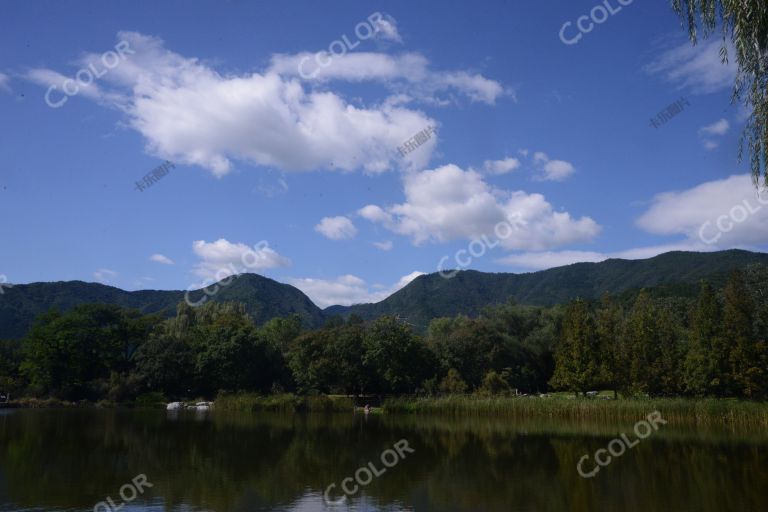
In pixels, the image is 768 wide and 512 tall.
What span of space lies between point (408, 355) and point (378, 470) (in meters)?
35.8

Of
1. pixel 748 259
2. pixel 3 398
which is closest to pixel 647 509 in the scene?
pixel 3 398

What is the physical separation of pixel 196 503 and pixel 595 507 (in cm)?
921

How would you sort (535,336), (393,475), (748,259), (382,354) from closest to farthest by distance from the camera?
(393,475) < (382,354) < (535,336) < (748,259)

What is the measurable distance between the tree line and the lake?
12.4 meters

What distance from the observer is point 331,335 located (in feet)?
190

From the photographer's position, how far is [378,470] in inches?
734

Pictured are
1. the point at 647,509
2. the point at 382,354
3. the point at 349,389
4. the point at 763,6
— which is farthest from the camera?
the point at 349,389

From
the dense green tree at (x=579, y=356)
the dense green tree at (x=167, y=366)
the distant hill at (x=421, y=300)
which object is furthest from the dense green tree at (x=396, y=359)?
the distant hill at (x=421, y=300)

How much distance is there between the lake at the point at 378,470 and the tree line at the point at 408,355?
1236cm

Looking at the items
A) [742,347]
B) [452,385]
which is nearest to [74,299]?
[452,385]

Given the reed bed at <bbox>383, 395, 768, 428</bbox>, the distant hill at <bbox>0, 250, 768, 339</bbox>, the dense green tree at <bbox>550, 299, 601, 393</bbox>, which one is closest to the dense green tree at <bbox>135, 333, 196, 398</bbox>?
the reed bed at <bbox>383, 395, 768, 428</bbox>

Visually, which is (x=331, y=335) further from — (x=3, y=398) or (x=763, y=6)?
(x=763, y=6)

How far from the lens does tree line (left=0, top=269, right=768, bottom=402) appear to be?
40875 mm

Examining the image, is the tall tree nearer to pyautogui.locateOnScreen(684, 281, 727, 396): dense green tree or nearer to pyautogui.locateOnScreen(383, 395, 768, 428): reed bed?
pyautogui.locateOnScreen(684, 281, 727, 396): dense green tree
